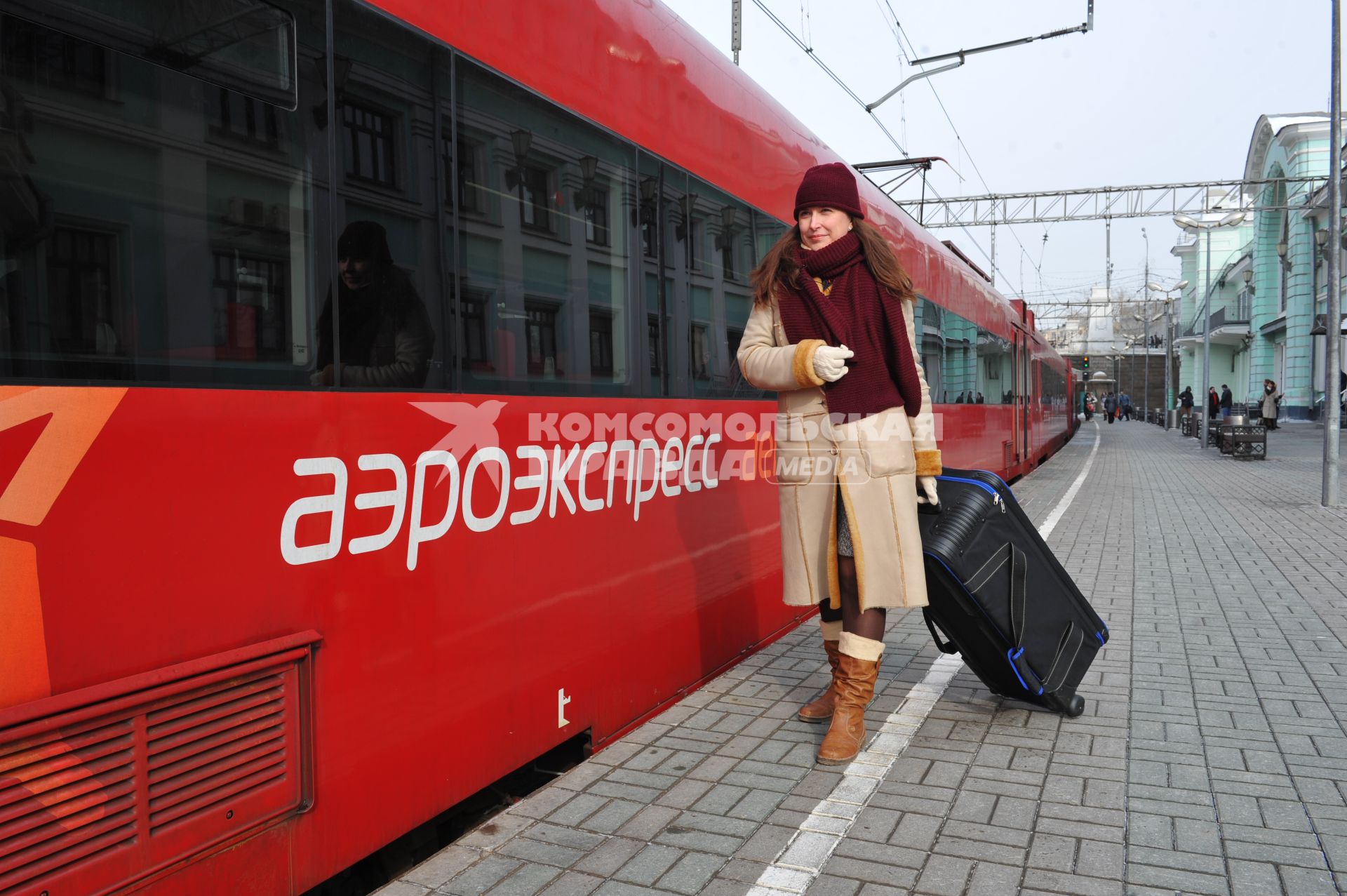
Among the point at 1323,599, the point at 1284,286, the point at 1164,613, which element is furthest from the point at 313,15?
the point at 1284,286

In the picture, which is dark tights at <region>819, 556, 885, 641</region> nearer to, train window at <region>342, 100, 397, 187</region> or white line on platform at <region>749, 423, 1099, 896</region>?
white line on platform at <region>749, 423, 1099, 896</region>

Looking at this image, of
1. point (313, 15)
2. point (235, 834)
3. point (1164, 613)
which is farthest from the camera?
point (1164, 613)

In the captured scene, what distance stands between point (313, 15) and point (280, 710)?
1617 millimetres

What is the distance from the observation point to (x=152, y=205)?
7.02 ft

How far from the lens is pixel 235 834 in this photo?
2.33 m

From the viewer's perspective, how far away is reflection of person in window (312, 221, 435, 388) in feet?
8.58

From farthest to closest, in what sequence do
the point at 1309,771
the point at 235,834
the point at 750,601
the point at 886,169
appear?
the point at 886,169, the point at 750,601, the point at 1309,771, the point at 235,834

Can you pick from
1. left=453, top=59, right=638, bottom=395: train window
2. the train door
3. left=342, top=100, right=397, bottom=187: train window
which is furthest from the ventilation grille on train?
the train door

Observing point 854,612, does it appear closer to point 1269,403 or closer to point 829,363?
point 829,363

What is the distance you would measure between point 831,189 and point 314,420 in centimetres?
218

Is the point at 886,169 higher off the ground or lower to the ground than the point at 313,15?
higher

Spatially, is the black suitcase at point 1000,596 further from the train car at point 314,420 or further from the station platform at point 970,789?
the train car at point 314,420

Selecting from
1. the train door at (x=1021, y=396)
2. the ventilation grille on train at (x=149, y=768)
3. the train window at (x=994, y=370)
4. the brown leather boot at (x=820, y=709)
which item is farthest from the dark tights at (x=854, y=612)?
the train door at (x=1021, y=396)

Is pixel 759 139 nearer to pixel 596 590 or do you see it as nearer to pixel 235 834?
pixel 596 590
